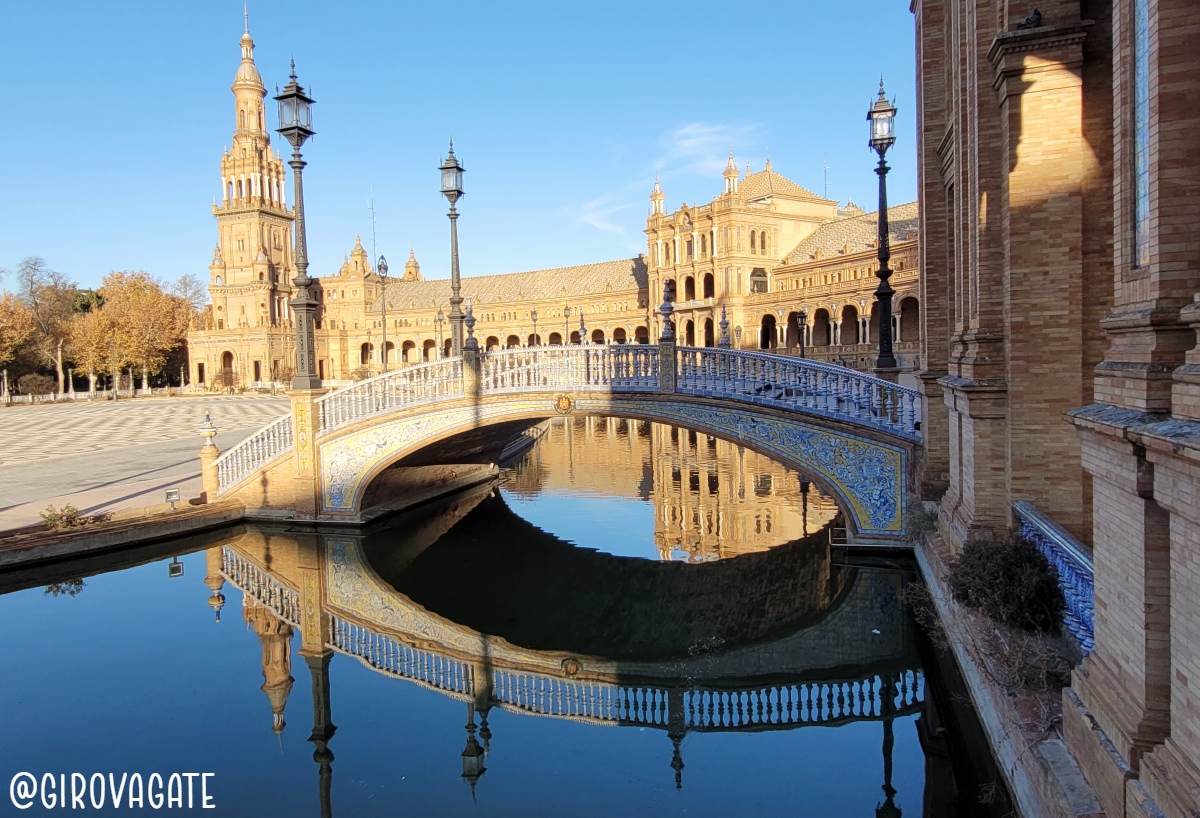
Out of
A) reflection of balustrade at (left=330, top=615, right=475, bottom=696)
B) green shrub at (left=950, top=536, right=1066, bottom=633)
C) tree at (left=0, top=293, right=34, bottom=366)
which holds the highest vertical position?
tree at (left=0, top=293, right=34, bottom=366)

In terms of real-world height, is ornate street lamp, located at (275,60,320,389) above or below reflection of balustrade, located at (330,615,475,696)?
above

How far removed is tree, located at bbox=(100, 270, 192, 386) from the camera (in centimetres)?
7000

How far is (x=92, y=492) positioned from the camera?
18.5 meters

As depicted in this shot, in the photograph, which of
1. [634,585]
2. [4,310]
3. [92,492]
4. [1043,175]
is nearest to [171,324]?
[4,310]

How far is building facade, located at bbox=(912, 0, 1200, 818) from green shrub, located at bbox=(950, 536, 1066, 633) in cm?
87

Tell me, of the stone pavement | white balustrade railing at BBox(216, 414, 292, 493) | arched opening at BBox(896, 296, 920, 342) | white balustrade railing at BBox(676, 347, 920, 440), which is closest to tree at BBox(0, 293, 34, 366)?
the stone pavement

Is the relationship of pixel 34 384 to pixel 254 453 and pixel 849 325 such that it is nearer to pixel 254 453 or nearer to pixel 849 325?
pixel 254 453

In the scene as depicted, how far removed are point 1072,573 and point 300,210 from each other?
13.4 m

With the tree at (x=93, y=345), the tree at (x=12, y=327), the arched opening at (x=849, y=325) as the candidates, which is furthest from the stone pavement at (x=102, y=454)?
the arched opening at (x=849, y=325)

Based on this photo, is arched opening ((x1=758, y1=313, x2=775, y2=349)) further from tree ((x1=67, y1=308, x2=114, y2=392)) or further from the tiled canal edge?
the tiled canal edge

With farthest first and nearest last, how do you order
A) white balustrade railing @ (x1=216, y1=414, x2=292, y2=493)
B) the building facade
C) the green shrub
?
white balustrade railing @ (x1=216, y1=414, x2=292, y2=493) < the green shrub < the building facade

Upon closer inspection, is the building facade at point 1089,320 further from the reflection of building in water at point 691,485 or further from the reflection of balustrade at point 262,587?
the reflection of balustrade at point 262,587

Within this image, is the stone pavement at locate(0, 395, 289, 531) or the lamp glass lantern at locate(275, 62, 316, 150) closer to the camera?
the lamp glass lantern at locate(275, 62, 316, 150)

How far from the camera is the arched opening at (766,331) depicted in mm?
67062
